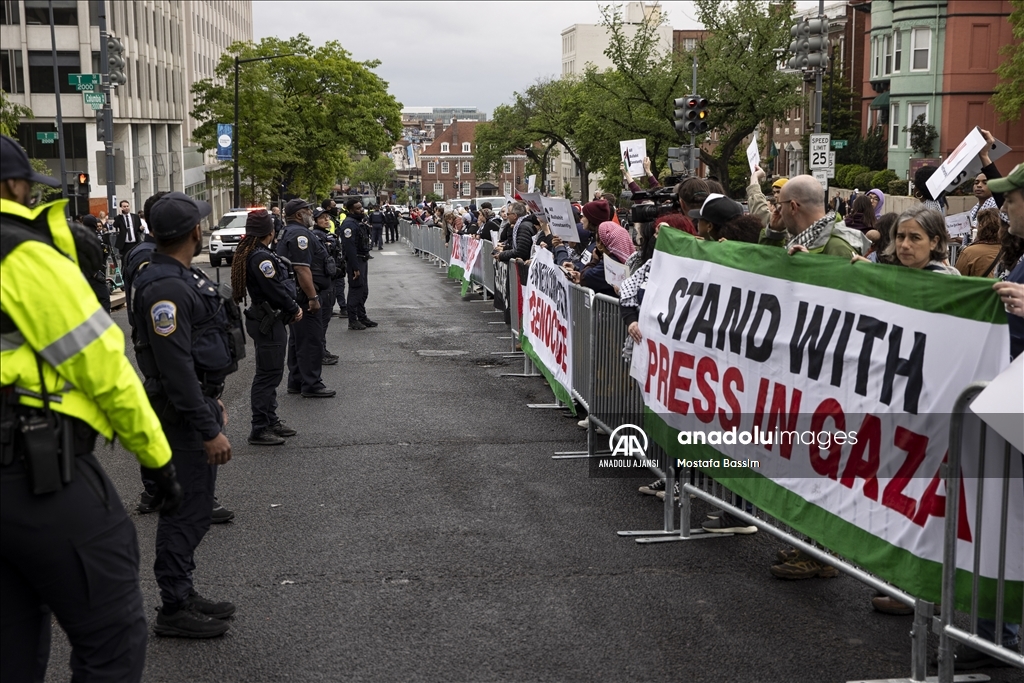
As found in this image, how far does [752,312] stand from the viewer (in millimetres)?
5512

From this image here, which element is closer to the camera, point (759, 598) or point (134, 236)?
point (759, 598)

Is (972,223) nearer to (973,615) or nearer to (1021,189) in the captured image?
(1021,189)

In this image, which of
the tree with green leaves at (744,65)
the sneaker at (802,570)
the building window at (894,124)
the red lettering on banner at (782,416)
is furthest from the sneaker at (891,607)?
the building window at (894,124)

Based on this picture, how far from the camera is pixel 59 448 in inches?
130

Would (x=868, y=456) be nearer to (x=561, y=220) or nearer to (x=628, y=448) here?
(x=628, y=448)

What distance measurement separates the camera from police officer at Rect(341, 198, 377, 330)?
17.3m

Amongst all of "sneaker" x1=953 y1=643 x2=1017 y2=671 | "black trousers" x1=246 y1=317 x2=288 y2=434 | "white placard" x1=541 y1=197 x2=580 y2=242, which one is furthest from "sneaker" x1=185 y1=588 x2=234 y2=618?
"white placard" x1=541 y1=197 x2=580 y2=242

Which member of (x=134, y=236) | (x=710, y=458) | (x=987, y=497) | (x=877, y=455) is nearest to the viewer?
(x=987, y=497)

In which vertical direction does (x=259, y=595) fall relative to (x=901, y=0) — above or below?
below

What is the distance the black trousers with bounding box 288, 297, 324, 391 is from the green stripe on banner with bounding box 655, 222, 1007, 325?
252 inches

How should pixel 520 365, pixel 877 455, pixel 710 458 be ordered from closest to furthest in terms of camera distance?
pixel 877 455
pixel 710 458
pixel 520 365

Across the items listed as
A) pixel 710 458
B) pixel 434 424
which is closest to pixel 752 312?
pixel 710 458

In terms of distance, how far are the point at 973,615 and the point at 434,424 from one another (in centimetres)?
673

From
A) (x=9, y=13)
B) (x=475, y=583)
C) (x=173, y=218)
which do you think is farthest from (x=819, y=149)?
(x=9, y=13)
